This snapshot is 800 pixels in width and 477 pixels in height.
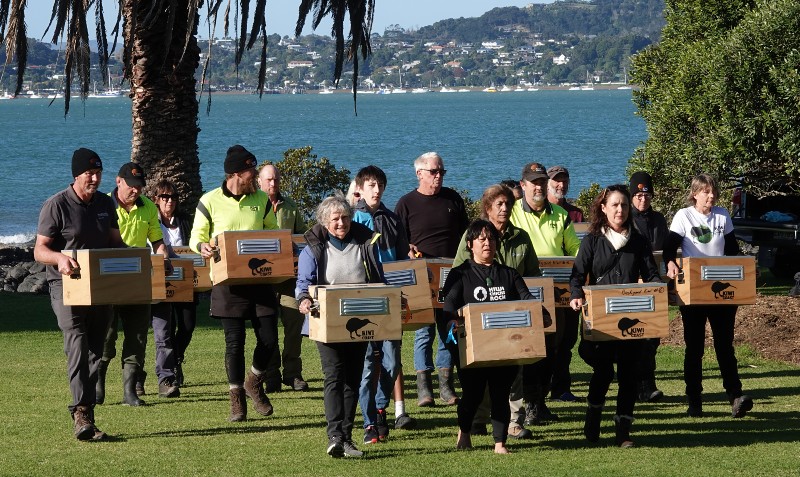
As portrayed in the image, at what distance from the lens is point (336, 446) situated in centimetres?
957

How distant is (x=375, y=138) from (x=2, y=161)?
35.8m

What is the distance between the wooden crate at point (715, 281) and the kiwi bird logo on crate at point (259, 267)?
3322mm

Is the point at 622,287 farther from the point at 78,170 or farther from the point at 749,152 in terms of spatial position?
the point at 749,152

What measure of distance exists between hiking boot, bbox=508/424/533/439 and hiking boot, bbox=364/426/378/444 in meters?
1.05

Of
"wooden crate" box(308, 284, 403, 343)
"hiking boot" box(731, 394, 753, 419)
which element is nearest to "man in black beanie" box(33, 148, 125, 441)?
"wooden crate" box(308, 284, 403, 343)

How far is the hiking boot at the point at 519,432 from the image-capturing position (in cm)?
1038

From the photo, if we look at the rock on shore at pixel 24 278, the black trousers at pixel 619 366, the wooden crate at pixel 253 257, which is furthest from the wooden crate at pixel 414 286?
the rock on shore at pixel 24 278

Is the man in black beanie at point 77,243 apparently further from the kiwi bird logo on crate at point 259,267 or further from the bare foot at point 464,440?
the bare foot at point 464,440

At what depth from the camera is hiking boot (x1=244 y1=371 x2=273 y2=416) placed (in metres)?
11.6

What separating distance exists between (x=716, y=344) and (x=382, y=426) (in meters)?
3.03

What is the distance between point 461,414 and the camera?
9.86 metres

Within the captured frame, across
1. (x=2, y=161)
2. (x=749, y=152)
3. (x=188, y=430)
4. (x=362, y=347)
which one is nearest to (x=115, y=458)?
(x=188, y=430)

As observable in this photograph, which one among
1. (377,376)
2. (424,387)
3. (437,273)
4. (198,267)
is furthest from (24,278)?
(377,376)

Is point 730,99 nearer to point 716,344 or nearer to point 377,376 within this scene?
point 716,344
